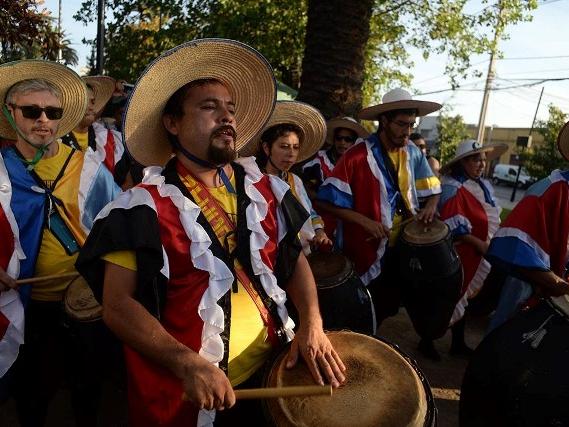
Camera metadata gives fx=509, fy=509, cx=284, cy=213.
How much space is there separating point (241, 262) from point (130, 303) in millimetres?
470

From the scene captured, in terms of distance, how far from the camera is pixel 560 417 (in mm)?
2004

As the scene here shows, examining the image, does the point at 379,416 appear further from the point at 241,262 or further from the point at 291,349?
the point at 241,262

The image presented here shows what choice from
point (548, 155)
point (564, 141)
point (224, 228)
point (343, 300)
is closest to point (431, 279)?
point (343, 300)

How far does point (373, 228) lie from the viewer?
4.03 m

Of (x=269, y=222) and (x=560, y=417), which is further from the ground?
(x=269, y=222)

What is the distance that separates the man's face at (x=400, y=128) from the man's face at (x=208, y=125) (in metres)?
2.47

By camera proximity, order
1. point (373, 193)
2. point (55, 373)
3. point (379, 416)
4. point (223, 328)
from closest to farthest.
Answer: point (379, 416) < point (223, 328) < point (55, 373) < point (373, 193)

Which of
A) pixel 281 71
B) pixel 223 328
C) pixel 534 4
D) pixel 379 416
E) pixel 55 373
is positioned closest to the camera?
pixel 379 416

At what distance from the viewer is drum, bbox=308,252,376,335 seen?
3.13 m

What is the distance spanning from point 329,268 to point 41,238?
176 centimetres

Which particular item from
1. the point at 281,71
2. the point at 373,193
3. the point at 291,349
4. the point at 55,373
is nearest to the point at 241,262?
the point at 291,349

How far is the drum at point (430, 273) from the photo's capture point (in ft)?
12.8

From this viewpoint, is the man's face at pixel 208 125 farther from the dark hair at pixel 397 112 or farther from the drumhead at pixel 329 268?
the dark hair at pixel 397 112

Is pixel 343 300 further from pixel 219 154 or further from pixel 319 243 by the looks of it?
pixel 219 154
